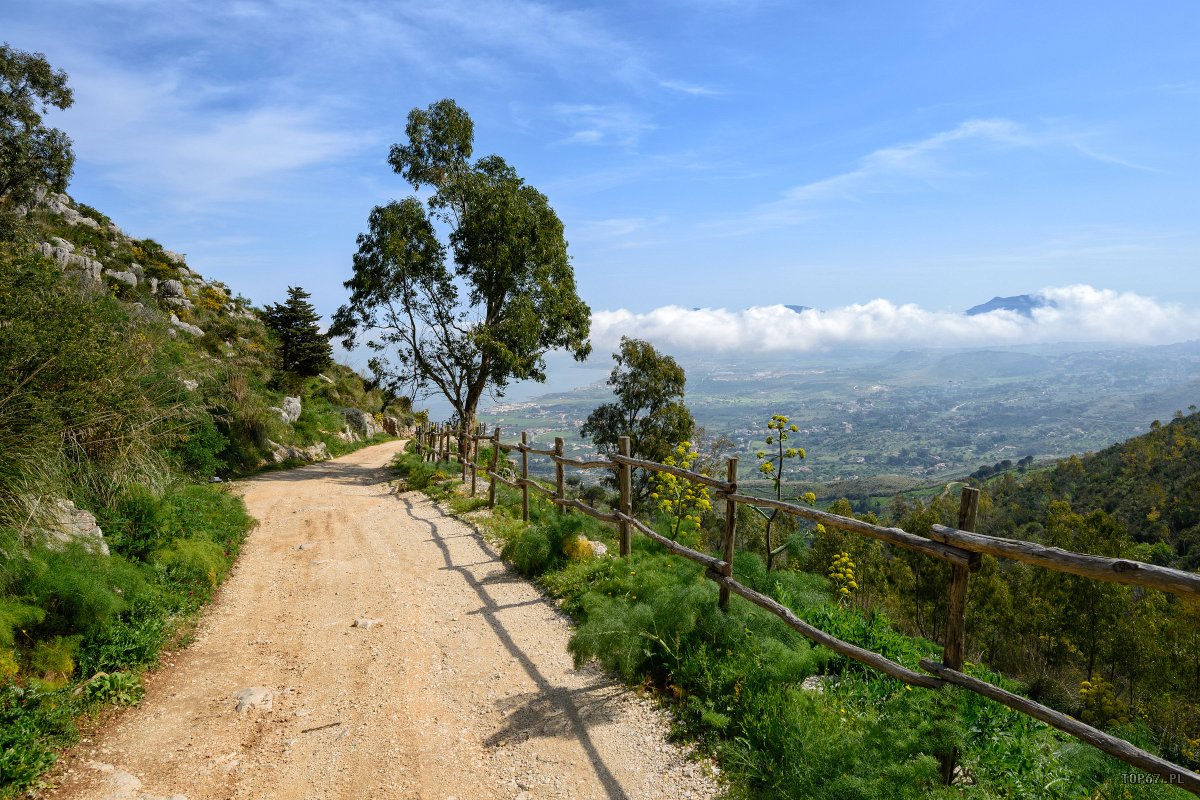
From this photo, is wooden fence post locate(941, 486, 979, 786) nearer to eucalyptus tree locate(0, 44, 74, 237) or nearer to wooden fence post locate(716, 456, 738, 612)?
wooden fence post locate(716, 456, 738, 612)

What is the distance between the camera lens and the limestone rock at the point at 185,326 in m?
24.4

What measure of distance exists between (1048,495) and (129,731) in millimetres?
77890

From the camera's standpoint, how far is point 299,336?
31156 mm

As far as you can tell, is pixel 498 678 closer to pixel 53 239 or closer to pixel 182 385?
pixel 182 385

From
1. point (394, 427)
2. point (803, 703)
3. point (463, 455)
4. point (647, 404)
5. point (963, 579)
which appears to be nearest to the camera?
point (963, 579)

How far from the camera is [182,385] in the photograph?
1130 cm

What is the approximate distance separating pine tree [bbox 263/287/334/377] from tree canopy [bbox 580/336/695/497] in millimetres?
14641

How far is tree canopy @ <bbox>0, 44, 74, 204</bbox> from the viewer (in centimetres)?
2077

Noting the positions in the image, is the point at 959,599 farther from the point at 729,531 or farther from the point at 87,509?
the point at 87,509

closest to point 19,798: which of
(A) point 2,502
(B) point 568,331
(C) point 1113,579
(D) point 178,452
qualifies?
(A) point 2,502

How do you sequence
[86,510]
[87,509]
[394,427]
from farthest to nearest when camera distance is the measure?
[394,427] → [87,509] → [86,510]

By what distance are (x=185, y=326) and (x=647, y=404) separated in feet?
65.6

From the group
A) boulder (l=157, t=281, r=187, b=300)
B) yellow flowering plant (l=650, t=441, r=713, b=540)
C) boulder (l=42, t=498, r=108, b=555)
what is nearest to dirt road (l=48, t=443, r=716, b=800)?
boulder (l=42, t=498, r=108, b=555)

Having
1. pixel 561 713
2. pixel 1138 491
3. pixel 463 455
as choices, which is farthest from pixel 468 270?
pixel 1138 491
